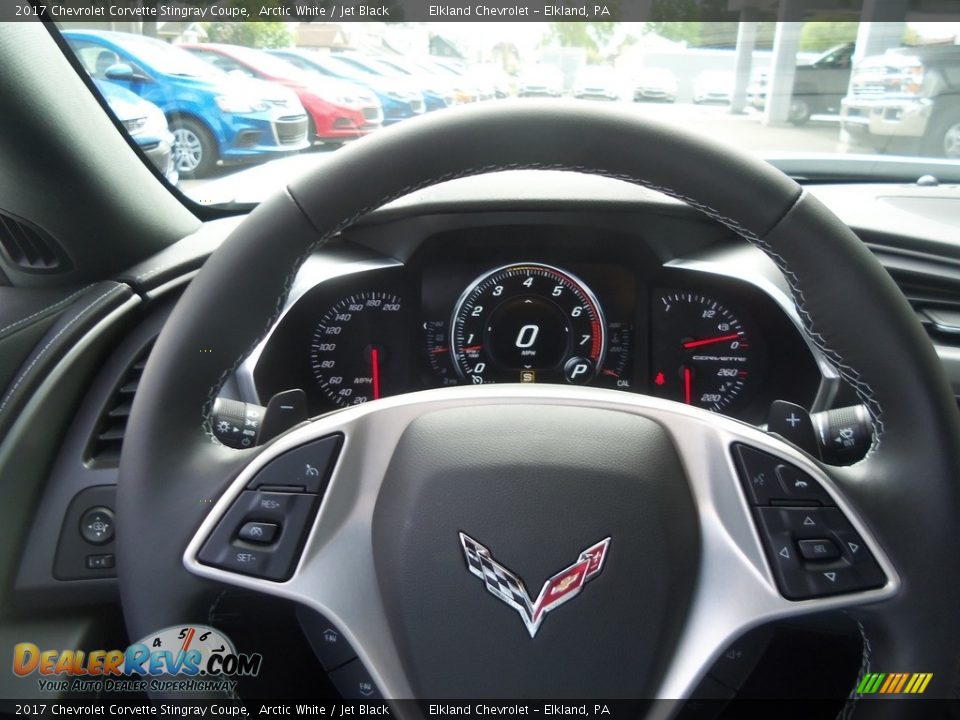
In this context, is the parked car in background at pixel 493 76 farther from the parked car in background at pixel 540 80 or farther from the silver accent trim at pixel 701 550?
the silver accent trim at pixel 701 550

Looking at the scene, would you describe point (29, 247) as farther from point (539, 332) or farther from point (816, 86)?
point (816, 86)

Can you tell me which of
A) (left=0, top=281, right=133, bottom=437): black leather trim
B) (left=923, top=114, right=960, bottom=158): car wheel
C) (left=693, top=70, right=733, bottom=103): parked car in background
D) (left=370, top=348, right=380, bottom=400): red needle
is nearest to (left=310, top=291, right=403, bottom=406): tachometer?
(left=370, top=348, right=380, bottom=400): red needle

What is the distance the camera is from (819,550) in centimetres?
97

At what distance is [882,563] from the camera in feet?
3.10

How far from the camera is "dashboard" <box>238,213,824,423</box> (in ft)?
6.86

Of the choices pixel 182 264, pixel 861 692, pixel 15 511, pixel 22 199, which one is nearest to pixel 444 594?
pixel 861 692

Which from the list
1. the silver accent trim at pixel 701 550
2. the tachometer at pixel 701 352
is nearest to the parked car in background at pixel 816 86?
the tachometer at pixel 701 352

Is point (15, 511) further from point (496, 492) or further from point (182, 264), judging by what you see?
point (496, 492)

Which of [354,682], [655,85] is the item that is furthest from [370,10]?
[354,682]

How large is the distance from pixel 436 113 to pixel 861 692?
0.80m

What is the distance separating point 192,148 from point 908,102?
6.42 feet

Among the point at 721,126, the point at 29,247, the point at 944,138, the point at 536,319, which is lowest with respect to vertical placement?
Answer: the point at 536,319

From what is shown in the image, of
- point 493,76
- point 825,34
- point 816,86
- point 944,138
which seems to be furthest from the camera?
point 944,138

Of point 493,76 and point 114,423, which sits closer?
point 114,423
